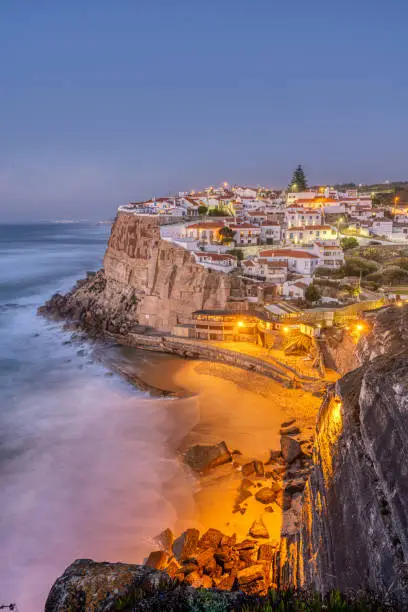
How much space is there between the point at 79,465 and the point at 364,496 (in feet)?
40.6

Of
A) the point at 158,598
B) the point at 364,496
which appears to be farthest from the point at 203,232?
the point at 158,598

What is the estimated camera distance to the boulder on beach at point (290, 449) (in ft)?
48.9

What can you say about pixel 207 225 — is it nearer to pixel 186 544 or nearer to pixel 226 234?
pixel 226 234

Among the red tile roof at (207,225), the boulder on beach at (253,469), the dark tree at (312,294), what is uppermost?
the red tile roof at (207,225)

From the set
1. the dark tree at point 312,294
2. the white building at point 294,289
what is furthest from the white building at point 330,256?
the dark tree at point 312,294

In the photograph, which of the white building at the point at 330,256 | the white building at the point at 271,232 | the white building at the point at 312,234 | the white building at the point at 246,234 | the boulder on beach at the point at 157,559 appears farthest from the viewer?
the white building at the point at 271,232

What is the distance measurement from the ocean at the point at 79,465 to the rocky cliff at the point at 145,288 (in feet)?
19.5

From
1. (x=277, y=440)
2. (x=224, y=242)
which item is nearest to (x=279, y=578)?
(x=277, y=440)

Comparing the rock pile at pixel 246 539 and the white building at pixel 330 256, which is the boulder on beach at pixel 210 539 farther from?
the white building at pixel 330 256

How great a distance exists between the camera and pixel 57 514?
1313 centimetres

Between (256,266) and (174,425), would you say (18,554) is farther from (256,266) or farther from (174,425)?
(256,266)

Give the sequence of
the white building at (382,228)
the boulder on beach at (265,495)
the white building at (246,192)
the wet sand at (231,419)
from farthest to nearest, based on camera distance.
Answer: the white building at (246,192), the white building at (382,228), the boulder on beach at (265,495), the wet sand at (231,419)

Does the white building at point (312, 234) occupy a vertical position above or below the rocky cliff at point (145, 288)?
above

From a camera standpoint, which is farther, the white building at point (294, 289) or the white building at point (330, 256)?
the white building at point (330, 256)
